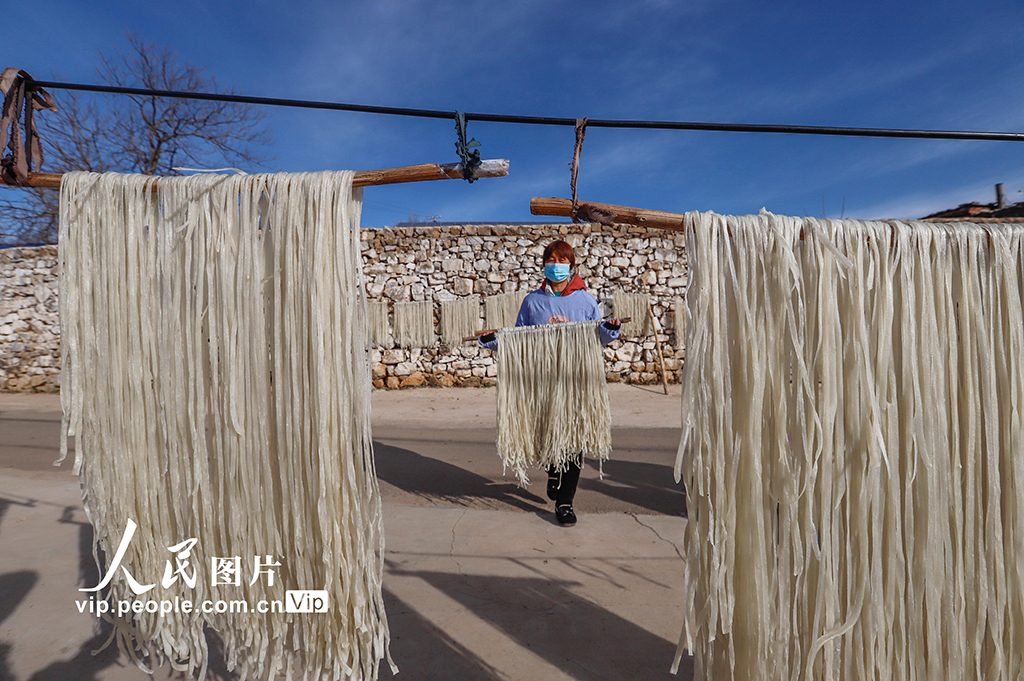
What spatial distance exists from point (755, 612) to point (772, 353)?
0.62m

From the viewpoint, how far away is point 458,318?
29.6 feet

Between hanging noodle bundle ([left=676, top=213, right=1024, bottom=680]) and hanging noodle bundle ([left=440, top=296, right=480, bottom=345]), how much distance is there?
25.7 ft

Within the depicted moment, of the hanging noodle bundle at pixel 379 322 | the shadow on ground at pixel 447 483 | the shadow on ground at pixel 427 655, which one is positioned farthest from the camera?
the hanging noodle bundle at pixel 379 322

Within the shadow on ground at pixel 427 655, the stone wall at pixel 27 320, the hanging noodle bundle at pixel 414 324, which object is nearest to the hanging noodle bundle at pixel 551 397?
the shadow on ground at pixel 427 655

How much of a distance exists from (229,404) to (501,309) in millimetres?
7639

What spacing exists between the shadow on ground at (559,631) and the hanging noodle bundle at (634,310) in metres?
7.11

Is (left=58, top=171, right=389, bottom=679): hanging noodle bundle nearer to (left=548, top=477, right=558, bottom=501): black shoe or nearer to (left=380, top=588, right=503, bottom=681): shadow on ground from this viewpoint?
(left=380, top=588, right=503, bottom=681): shadow on ground

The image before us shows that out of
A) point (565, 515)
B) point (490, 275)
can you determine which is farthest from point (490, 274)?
point (565, 515)

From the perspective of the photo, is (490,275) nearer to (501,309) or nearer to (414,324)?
(501,309)

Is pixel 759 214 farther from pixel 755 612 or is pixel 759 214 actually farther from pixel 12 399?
pixel 12 399

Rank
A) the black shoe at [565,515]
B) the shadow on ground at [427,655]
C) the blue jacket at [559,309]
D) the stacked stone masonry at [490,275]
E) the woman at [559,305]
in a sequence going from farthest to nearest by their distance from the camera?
the stacked stone masonry at [490,275]
the blue jacket at [559,309]
the woman at [559,305]
the black shoe at [565,515]
the shadow on ground at [427,655]

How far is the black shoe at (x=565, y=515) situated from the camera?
3.04 meters

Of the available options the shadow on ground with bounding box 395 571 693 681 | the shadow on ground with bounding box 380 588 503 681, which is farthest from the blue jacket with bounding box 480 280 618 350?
the shadow on ground with bounding box 380 588 503 681

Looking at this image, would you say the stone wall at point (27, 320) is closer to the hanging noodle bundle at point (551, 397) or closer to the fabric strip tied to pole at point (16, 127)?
the hanging noodle bundle at point (551, 397)
